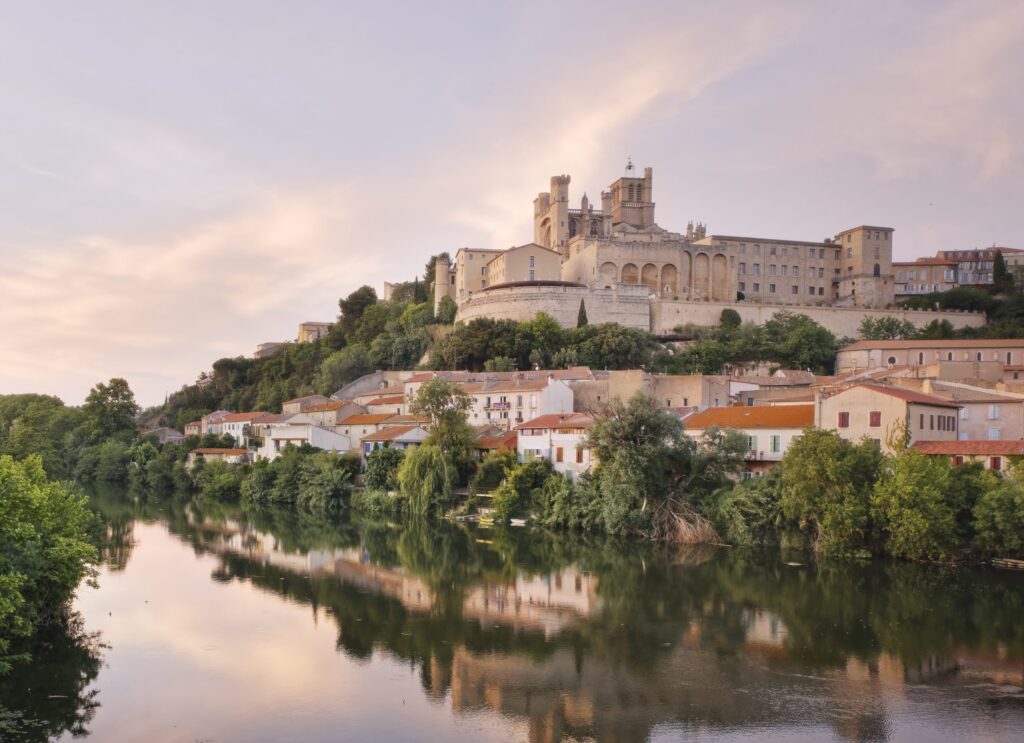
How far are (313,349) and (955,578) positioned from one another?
181 feet

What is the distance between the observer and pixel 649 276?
6056 centimetres

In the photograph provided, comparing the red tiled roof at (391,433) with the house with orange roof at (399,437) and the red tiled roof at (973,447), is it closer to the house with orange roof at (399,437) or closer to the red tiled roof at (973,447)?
the house with orange roof at (399,437)

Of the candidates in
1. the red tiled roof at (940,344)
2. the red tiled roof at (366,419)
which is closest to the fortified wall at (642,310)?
the red tiled roof at (940,344)

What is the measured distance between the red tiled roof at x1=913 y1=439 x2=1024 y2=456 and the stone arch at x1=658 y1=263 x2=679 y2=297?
117 feet

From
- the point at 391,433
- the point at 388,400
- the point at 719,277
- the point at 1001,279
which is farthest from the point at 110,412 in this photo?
the point at 1001,279

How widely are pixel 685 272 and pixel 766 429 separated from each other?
34375 mm

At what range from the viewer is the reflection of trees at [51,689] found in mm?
11547

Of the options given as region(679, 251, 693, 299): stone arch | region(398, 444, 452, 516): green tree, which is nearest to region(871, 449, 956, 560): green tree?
region(398, 444, 452, 516): green tree

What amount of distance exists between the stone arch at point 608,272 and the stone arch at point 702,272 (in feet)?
21.3

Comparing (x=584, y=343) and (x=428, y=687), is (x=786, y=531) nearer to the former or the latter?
(x=428, y=687)

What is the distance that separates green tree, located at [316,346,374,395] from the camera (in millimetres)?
57656

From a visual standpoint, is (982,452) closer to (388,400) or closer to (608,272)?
(388,400)

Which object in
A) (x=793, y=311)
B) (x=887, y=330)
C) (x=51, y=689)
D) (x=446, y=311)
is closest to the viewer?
(x=51, y=689)

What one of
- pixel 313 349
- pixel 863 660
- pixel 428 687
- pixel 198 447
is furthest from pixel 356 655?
pixel 313 349
